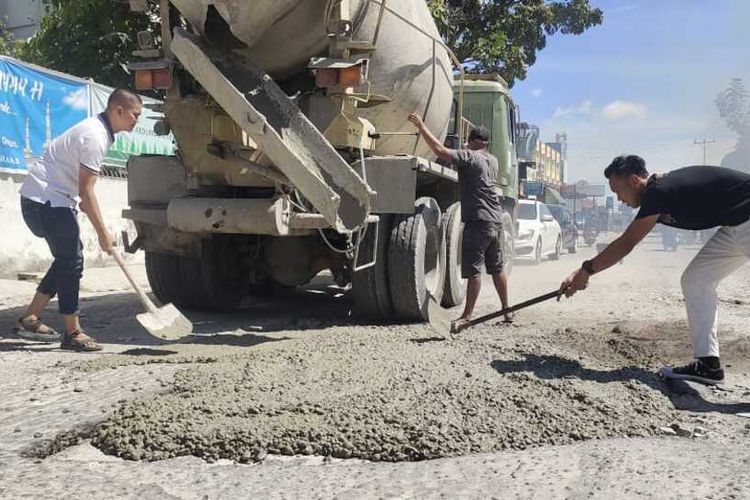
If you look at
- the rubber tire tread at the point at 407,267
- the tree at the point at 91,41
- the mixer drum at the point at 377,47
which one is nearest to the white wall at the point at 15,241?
the tree at the point at 91,41

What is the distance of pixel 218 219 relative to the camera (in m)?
4.83

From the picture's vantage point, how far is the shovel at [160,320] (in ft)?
15.3

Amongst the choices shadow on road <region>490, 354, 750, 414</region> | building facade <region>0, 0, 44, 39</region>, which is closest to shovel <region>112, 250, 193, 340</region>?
shadow on road <region>490, 354, 750, 414</region>

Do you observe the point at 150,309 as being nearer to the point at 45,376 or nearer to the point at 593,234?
the point at 45,376

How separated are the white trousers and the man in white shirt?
3.64m

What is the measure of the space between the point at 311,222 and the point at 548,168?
46371 mm

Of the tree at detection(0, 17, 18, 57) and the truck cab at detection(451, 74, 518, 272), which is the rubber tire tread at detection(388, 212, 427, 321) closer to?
the truck cab at detection(451, 74, 518, 272)

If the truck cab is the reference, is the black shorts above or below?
below

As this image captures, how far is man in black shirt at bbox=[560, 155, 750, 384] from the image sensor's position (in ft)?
12.2

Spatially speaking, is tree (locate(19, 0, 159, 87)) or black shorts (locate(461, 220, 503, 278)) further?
tree (locate(19, 0, 159, 87))

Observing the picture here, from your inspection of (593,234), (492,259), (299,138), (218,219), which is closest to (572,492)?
(299,138)

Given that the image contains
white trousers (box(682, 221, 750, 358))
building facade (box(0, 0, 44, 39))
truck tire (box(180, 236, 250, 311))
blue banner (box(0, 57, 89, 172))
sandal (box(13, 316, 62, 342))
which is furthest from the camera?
building facade (box(0, 0, 44, 39))

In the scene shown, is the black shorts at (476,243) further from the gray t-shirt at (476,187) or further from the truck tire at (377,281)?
the truck tire at (377,281)

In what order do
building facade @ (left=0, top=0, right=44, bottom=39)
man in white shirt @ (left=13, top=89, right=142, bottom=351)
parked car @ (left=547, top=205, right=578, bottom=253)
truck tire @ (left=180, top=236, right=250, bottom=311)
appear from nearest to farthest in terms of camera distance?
man in white shirt @ (left=13, top=89, right=142, bottom=351) < truck tire @ (left=180, top=236, right=250, bottom=311) < parked car @ (left=547, top=205, right=578, bottom=253) < building facade @ (left=0, top=0, right=44, bottom=39)
